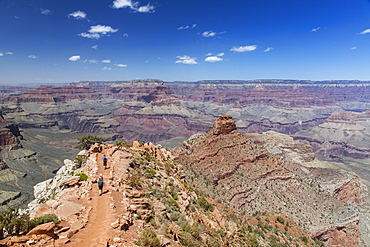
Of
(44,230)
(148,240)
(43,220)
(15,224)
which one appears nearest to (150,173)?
(148,240)

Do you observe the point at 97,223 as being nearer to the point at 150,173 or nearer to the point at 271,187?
the point at 150,173

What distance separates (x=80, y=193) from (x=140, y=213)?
196 inches

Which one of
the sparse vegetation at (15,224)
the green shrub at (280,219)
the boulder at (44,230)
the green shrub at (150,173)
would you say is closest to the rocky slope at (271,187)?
the green shrub at (280,219)

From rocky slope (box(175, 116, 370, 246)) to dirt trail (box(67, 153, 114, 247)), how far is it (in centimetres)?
3038

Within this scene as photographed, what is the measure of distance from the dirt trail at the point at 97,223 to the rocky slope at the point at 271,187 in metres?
30.4

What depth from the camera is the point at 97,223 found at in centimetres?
1170

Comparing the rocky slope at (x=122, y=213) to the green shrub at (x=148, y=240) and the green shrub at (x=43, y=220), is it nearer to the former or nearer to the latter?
the green shrub at (x=148, y=240)

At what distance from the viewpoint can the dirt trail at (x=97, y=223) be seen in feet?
32.7

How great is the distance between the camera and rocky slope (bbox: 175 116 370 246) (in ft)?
140

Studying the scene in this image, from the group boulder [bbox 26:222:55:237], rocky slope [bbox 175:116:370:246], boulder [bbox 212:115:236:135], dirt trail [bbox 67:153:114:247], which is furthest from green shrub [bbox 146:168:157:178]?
boulder [bbox 212:115:236:135]

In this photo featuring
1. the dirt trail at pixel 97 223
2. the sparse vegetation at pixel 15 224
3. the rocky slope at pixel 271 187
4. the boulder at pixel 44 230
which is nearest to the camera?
the sparse vegetation at pixel 15 224

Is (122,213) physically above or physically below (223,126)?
above

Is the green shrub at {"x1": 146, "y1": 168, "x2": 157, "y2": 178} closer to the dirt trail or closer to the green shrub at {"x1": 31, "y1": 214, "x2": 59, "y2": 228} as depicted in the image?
the dirt trail

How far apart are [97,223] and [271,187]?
4461cm
